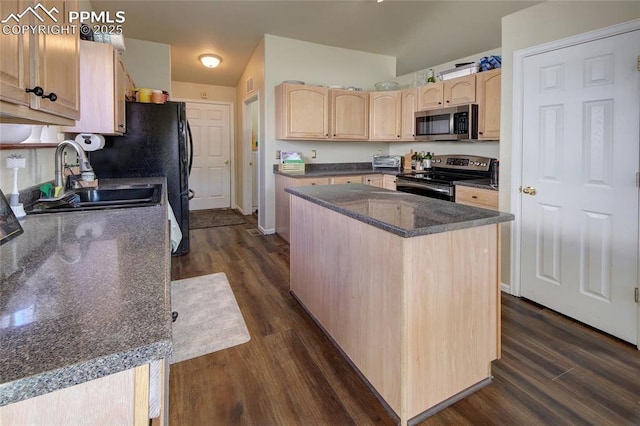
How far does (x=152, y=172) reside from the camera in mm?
3705

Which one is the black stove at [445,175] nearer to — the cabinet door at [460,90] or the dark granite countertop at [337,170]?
the dark granite countertop at [337,170]

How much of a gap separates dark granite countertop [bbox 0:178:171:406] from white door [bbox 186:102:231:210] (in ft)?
18.8

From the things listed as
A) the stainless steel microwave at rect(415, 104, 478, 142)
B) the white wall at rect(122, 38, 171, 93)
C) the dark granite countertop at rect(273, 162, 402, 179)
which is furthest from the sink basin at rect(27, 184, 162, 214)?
the stainless steel microwave at rect(415, 104, 478, 142)

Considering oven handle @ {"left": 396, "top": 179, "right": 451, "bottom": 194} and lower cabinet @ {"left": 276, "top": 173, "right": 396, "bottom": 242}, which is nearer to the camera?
oven handle @ {"left": 396, "top": 179, "right": 451, "bottom": 194}

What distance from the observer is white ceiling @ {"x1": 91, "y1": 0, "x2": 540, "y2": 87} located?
3598 mm

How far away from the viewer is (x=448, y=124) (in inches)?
155

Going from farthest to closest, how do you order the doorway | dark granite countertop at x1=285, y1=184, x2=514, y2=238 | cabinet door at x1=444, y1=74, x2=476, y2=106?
the doorway
cabinet door at x1=444, y1=74, x2=476, y2=106
dark granite countertop at x1=285, y1=184, x2=514, y2=238

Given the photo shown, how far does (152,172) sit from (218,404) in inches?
111

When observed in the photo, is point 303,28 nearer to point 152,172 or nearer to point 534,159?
point 152,172

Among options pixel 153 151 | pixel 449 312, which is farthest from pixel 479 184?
pixel 153 151

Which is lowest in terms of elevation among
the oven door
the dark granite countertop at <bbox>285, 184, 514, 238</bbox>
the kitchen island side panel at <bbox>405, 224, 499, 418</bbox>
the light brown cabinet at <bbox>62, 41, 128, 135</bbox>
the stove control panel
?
the kitchen island side panel at <bbox>405, 224, 499, 418</bbox>

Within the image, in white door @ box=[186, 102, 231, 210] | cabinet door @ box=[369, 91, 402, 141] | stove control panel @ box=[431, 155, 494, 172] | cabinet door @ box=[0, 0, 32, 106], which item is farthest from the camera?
white door @ box=[186, 102, 231, 210]

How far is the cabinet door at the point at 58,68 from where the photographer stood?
39.4 inches

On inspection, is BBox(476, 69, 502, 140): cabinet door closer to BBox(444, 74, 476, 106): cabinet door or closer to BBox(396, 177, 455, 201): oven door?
BBox(444, 74, 476, 106): cabinet door
